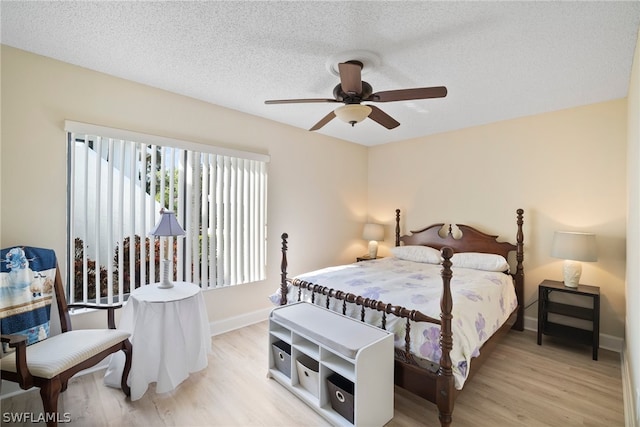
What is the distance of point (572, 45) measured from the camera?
6.72ft

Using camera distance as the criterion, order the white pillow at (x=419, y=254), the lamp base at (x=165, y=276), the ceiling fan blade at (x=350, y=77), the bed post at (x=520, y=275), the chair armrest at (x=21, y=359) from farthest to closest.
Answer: the white pillow at (x=419, y=254) < the bed post at (x=520, y=275) < the lamp base at (x=165, y=276) < the ceiling fan blade at (x=350, y=77) < the chair armrest at (x=21, y=359)

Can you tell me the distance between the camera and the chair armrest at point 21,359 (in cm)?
163

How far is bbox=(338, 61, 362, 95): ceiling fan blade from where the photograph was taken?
6.26 ft

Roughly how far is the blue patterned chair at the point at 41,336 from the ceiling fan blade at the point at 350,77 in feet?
7.83

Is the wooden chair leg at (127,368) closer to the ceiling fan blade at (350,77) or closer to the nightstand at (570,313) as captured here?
the ceiling fan blade at (350,77)

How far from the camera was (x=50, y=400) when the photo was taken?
167 centimetres

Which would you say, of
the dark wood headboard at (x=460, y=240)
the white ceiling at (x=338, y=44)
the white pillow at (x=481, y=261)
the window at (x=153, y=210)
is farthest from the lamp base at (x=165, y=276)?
the dark wood headboard at (x=460, y=240)

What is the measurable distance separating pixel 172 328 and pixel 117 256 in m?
0.96

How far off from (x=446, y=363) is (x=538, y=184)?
109 inches

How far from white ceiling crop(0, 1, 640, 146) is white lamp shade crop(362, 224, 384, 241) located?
2316 millimetres

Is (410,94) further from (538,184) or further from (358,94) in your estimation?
(538,184)

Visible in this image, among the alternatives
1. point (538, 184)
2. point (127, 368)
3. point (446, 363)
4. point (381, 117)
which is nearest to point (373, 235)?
point (538, 184)

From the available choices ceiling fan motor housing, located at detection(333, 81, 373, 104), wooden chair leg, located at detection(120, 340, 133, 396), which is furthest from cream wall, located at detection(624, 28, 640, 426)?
wooden chair leg, located at detection(120, 340, 133, 396)

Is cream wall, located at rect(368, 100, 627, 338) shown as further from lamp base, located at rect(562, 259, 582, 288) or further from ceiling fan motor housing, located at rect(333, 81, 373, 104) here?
ceiling fan motor housing, located at rect(333, 81, 373, 104)
